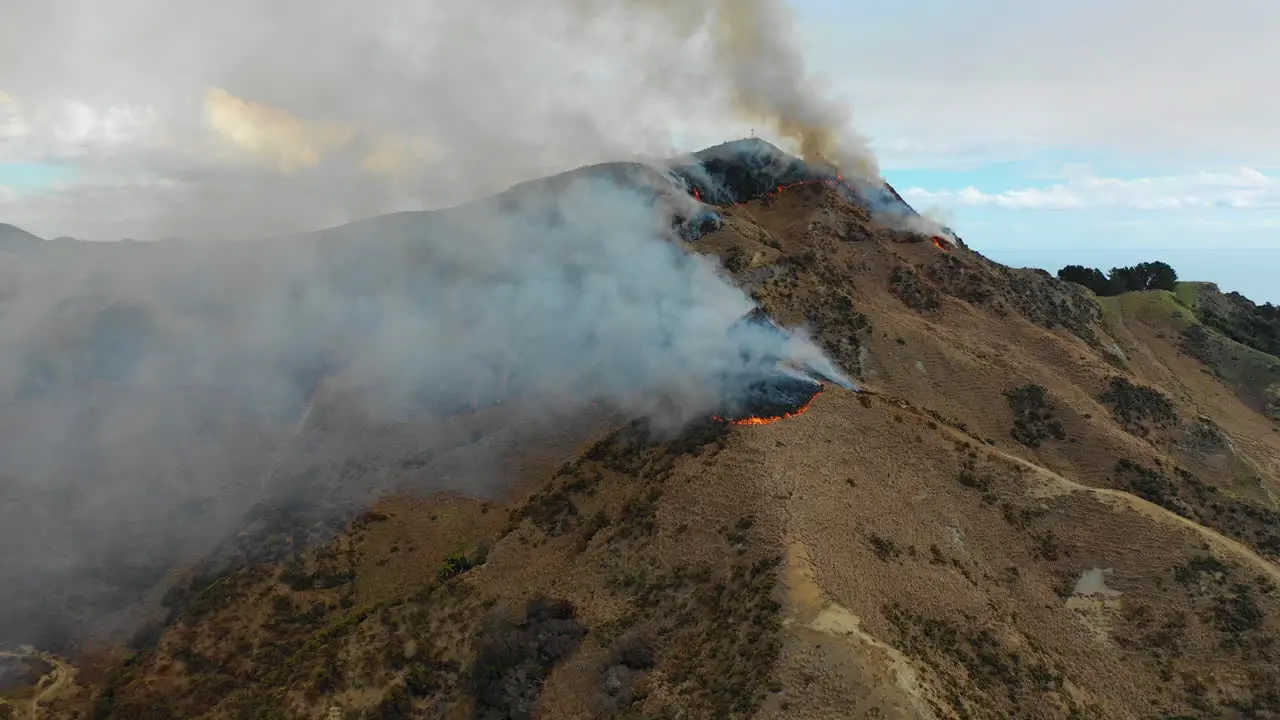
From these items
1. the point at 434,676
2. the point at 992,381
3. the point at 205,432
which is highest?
the point at 992,381

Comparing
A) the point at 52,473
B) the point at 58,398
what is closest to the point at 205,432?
the point at 52,473

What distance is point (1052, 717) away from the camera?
37969 mm

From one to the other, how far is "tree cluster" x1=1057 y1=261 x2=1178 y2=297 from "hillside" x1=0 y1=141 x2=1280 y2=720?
43840 millimetres

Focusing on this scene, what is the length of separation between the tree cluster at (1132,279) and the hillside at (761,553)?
43840 mm

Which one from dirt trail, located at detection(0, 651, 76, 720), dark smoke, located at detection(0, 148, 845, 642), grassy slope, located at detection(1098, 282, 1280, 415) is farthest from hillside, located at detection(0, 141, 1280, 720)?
grassy slope, located at detection(1098, 282, 1280, 415)

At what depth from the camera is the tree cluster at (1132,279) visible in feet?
404

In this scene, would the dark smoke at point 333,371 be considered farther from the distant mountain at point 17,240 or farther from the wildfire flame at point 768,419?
the distant mountain at point 17,240

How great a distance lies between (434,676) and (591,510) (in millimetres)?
14662

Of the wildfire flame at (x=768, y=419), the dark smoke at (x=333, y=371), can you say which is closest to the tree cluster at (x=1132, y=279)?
the dark smoke at (x=333, y=371)

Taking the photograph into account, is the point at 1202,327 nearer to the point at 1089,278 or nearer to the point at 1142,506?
the point at 1089,278

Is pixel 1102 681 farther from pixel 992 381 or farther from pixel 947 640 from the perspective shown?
pixel 992 381

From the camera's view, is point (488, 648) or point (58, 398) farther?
point (58, 398)

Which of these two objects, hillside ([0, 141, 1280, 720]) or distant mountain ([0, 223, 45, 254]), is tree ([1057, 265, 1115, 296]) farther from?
distant mountain ([0, 223, 45, 254])

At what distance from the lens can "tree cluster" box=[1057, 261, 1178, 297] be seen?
123 m
